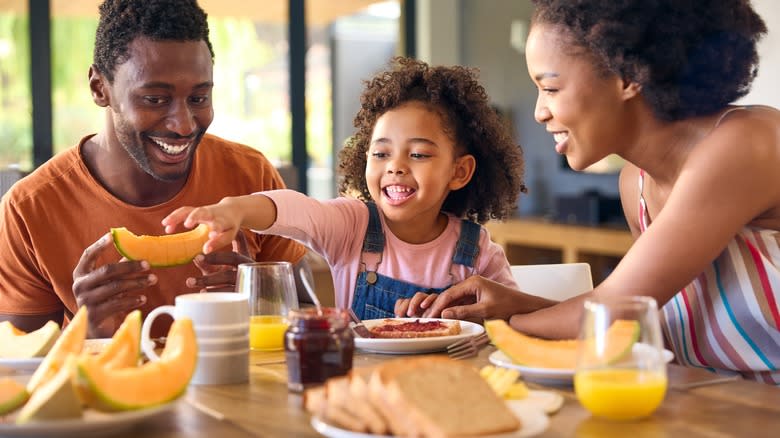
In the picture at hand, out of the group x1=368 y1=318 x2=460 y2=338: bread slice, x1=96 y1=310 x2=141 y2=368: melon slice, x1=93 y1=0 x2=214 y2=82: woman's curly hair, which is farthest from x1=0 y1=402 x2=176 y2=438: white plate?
x1=93 y1=0 x2=214 y2=82: woman's curly hair

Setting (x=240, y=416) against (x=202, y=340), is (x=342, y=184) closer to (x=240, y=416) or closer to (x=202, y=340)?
(x=202, y=340)

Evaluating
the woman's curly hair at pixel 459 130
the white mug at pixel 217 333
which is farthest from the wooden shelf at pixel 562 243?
the white mug at pixel 217 333

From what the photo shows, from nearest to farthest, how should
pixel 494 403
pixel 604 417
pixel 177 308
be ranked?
pixel 494 403 → pixel 604 417 → pixel 177 308

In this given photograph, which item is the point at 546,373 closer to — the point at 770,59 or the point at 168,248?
the point at 168,248

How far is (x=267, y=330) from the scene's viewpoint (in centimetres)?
191

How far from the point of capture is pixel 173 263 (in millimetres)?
2047

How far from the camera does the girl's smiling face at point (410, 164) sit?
255 centimetres

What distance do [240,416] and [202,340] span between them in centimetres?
23

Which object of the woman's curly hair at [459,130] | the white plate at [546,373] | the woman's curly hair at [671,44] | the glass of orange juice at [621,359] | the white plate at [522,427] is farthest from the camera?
the woman's curly hair at [459,130]

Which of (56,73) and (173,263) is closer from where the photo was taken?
(173,263)

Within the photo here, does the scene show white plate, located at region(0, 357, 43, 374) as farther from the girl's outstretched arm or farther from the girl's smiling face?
the girl's smiling face

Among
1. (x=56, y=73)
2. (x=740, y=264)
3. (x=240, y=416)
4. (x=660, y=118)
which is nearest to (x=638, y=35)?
(x=660, y=118)

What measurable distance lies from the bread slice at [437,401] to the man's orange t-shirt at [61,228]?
1491 mm

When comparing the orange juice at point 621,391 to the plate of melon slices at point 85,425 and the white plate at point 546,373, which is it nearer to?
the white plate at point 546,373
